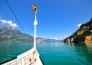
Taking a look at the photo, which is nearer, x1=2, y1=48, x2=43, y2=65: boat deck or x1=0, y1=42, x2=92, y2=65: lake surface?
x1=2, y1=48, x2=43, y2=65: boat deck

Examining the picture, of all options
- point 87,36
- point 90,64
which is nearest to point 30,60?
point 90,64

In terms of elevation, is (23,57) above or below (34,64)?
above

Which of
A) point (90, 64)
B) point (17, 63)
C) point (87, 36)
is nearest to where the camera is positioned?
point (17, 63)

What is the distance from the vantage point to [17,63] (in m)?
10.1

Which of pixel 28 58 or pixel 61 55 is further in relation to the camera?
pixel 61 55

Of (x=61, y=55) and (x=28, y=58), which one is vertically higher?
(x=28, y=58)

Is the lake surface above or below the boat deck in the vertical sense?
below

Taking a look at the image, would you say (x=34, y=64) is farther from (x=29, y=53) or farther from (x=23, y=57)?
(x=23, y=57)

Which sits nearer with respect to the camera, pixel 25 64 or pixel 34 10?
pixel 25 64

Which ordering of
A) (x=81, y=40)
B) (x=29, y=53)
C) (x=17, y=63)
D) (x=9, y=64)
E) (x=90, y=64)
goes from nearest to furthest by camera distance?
(x=9, y=64) < (x=17, y=63) < (x=29, y=53) < (x=90, y=64) < (x=81, y=40)

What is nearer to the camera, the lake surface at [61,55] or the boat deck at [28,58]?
the boat deck at [28,58]

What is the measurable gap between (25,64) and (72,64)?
1514cm

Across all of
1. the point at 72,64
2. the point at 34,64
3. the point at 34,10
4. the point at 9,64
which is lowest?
the point at 72,64

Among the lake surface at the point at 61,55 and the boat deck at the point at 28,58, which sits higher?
the boat deck at the point at 28,58
